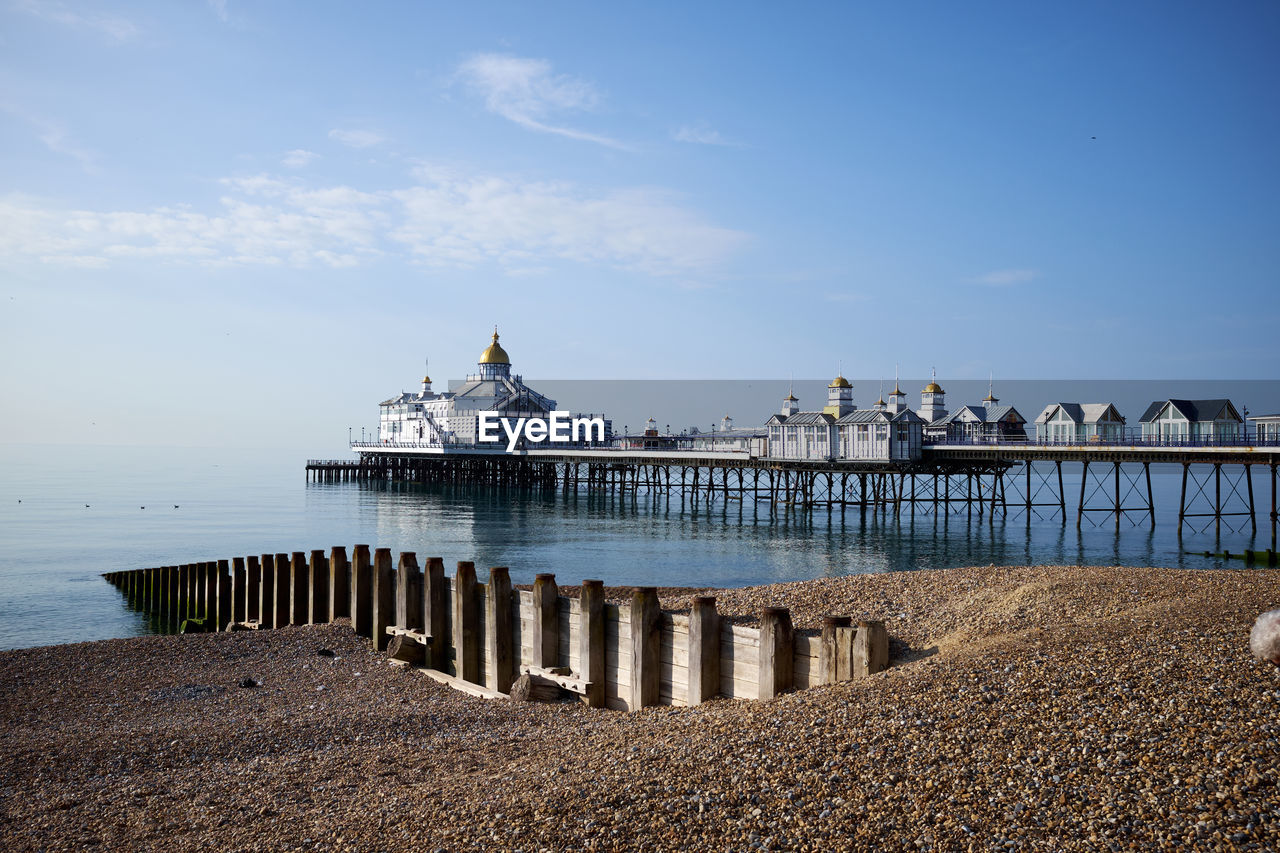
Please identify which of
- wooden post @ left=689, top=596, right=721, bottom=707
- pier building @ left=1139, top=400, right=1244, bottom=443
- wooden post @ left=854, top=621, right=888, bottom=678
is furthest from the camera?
pier building @ left=1139, top=400, right=1244, bottom=443

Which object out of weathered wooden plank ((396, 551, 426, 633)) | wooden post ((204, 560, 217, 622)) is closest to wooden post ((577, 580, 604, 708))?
weathered wooden plank ((396, 551, 426, 633))

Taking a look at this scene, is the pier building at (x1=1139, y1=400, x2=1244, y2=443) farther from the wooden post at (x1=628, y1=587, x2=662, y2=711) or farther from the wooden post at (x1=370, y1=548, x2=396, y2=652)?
the wooden post at (x1=628, y1=587, x2=662, y2=711)

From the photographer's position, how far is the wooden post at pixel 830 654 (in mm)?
8828

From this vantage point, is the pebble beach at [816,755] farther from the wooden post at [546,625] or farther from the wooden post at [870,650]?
the wooden post at [546,625]

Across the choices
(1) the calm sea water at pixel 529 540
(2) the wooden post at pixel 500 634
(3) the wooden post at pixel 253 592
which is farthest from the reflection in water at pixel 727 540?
(2) the wooden post at pixel 500 634

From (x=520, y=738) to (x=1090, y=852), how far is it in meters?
5.58

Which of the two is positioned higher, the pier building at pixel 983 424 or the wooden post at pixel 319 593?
the pier building at pixel 983 424

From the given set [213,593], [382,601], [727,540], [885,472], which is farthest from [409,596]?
[885,472]

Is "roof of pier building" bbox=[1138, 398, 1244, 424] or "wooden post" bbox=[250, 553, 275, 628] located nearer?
"wooden post" bbox=[250, 553, 275, 628]

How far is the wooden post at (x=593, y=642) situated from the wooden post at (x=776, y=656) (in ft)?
7.62

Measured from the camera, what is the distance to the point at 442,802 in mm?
7344

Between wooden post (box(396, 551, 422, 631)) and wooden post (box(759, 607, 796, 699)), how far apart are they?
6.95 m

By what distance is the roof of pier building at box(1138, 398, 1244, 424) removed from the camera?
5400 cm

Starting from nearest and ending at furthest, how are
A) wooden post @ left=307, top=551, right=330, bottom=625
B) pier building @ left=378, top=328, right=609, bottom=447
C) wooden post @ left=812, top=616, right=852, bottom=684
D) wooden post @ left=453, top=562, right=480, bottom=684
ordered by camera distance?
wooden post @ left=812, top=616, right=852, bottom=684 → wooden post @ left=453, top=562, right=480, bottom=684 → wooden post @ left=307, top=551, right=330, bottom=625 → pier building @ left=378, top=328, right=609, bottom=447
